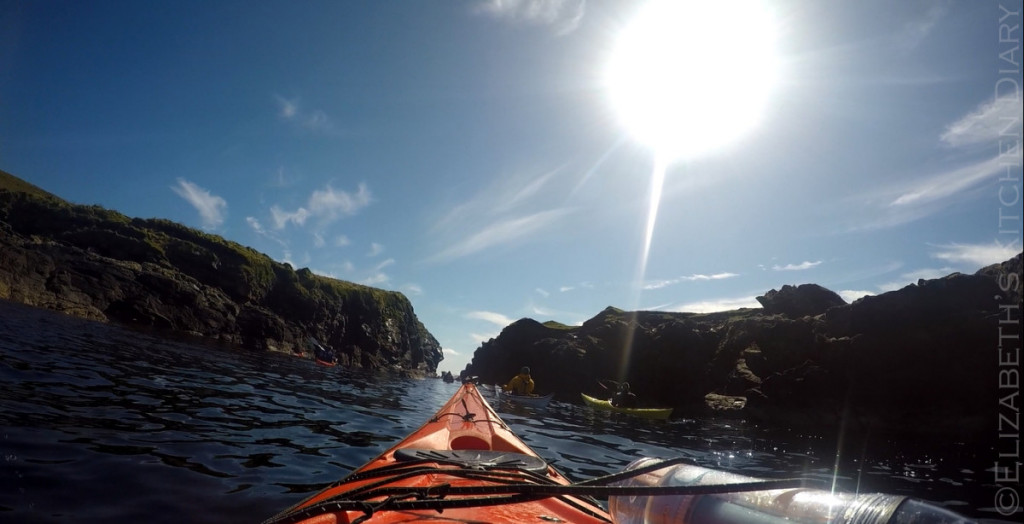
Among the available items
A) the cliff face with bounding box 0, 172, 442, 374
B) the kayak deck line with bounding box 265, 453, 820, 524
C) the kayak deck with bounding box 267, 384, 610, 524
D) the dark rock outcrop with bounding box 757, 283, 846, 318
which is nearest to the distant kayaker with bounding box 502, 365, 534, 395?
the kayak deck with bounding box 267, 384, 610, 524

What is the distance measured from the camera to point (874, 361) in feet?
80.6

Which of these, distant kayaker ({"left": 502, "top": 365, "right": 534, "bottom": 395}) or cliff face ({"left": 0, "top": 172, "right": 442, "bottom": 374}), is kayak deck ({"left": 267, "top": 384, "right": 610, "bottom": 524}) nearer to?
distant kayaker ({"left": 502, "top": 365, "right": 534, "bottom": 395})

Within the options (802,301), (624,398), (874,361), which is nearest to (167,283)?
(624,398)

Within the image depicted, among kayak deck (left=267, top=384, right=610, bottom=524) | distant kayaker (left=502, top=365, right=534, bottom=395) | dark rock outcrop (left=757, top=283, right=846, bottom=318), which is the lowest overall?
distant kayaker (left=502, top=365, right=534, bottom=395)

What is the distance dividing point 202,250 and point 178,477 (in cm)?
5472

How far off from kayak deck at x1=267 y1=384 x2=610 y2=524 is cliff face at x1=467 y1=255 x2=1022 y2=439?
16810 mm

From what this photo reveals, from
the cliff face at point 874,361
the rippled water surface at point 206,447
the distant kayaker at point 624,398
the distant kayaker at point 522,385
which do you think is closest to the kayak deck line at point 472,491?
the rippled water surface at point 206,447

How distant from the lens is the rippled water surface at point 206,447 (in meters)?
3.51

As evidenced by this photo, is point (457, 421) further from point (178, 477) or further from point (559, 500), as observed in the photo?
point (559, 500)

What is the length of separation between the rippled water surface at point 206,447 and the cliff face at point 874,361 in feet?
28.9

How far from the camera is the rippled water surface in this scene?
351 cm

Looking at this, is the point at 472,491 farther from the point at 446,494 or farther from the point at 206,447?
the point at 206,447

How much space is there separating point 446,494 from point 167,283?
4653 centimetres

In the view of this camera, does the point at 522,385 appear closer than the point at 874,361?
Yes
